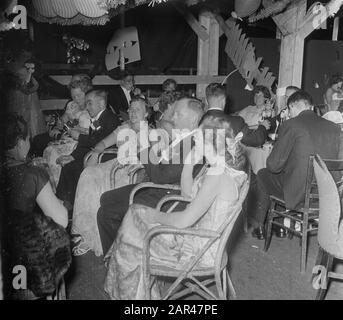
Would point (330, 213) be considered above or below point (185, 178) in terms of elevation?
below

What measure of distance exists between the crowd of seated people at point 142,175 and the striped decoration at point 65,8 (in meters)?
0.71

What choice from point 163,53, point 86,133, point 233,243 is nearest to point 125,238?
point 233,243

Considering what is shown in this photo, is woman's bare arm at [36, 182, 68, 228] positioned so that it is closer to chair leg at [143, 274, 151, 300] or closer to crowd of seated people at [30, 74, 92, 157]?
chair leg at [143, 274, 151, 300]

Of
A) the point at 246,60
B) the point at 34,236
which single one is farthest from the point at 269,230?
the point at 246,60

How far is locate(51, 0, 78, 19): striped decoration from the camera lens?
4.30 meters

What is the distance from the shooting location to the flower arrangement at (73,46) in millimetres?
7199

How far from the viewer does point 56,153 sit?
445 centimetres

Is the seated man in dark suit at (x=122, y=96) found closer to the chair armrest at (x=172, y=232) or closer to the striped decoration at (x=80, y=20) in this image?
the striped decoration at (x=80, y=20)

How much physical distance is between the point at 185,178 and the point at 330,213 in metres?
0.96

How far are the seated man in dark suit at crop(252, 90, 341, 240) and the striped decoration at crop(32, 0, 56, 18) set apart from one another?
2.65 meters

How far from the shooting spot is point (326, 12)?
566 cm

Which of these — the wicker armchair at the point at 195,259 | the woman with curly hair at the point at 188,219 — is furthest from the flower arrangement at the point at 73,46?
the wicker armchair at the point at 195,259

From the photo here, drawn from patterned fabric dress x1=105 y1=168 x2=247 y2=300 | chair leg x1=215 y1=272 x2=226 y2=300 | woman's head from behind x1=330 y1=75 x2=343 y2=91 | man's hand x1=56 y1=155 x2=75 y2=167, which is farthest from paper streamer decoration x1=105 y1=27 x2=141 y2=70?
chair leg x1=215 y1=272 x2=226 y2=300
